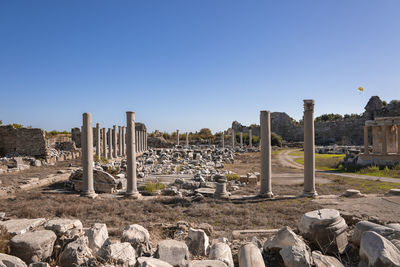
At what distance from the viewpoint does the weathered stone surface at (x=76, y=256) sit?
→ 390cm

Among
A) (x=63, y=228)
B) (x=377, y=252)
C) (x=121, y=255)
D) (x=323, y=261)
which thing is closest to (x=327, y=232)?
(x=323, y=261)

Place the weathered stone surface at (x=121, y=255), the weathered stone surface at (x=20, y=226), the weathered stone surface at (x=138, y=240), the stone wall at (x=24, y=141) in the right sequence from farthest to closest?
the stone wall at (x=24, y=141), the weathered stone surface at (x=20, y=226), the weathered stone surface at (x=138, y=240), the weathered stone surface at (x=121, y=255)

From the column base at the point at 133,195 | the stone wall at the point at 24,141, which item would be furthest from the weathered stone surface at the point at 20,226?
the stone wall at the point at 24,141

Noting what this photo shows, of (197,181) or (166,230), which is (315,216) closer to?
(166,230)

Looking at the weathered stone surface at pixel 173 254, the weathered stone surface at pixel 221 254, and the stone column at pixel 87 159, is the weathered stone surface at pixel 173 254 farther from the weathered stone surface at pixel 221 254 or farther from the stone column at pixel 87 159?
the stone column at pixel 87 159

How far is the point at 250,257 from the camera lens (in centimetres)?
402

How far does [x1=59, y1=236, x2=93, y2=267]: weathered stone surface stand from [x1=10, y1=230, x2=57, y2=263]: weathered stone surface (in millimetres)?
481

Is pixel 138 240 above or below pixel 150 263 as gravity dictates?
below

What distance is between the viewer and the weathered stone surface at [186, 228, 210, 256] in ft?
15.8

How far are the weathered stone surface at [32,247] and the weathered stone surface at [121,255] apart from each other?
1.14 m

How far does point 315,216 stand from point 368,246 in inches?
48.2

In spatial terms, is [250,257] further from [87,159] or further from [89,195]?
[87,159]

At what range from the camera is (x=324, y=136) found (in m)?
47.8

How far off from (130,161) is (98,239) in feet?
22.2
